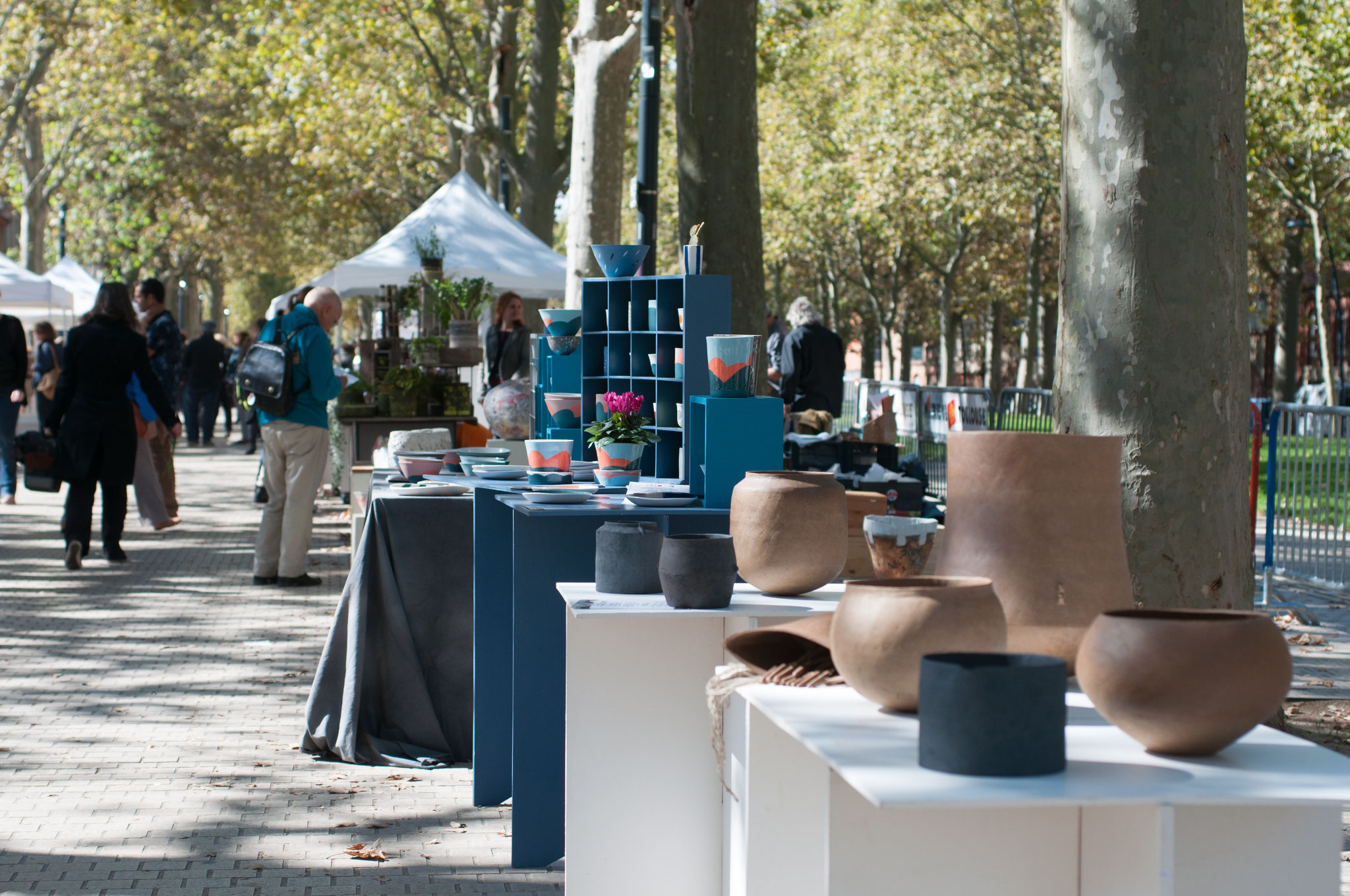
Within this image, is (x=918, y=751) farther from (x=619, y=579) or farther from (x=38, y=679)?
(x=38, y=679)

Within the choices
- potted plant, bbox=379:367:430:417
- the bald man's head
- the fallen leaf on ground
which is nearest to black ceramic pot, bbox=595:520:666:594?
the fallen leaf on ground

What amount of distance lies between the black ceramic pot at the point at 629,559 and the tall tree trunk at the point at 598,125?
9677 millimetres

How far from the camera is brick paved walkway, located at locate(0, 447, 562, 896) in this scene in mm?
4496

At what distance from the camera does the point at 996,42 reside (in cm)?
3042

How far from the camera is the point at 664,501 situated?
4.55 m

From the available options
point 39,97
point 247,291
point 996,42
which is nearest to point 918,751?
point 996,42

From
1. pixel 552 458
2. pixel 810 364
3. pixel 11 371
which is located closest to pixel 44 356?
pixel 11 371

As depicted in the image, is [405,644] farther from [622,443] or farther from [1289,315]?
[1289,315]

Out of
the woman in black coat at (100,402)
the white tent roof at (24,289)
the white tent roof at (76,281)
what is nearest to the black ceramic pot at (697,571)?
the woman in black coat at (100,402)

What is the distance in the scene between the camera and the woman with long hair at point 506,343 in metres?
12.2

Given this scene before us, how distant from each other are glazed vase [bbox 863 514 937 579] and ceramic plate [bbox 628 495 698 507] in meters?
1.40

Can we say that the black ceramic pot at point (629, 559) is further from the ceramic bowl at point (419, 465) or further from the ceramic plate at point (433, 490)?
the ceramic bowl at point (419, 465)

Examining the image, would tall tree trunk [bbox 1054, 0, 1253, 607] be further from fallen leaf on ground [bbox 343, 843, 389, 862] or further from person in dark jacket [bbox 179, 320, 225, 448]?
person in dark jacket [bbox 179, 320, 225, 448]

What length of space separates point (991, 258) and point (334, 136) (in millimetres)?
24052
